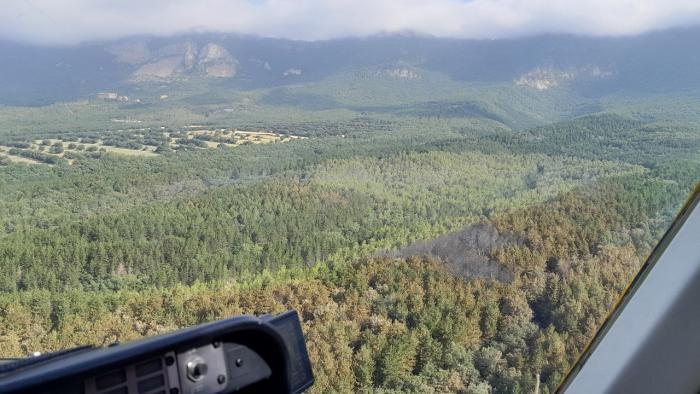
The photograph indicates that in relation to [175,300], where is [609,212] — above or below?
above

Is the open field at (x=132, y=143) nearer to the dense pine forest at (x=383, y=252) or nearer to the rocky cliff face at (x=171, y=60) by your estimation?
the dense pine forest at (x=383, y=252)

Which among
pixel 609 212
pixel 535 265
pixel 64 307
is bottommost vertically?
pixel 64 307

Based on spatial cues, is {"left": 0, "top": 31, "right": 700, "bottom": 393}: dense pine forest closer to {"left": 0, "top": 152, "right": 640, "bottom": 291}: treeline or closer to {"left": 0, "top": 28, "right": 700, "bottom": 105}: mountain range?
{"left": 0, "top": 152, "right": 640, "bottom": 291}: treeline

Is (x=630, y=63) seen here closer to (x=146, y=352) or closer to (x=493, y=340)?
(x=493, y=340)

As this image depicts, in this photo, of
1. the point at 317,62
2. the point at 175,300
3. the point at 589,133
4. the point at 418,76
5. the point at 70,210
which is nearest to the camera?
the point at 175,300

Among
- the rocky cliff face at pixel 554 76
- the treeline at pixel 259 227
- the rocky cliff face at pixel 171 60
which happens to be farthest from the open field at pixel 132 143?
the rocky cliff face at pixel 554 76

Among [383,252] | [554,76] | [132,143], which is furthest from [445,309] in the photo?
[554,76]

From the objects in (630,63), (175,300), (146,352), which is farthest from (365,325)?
(630,63)
